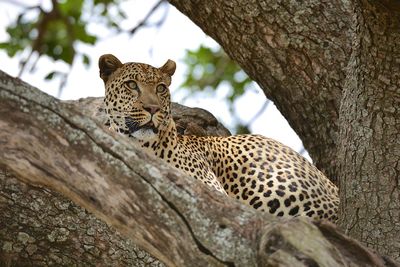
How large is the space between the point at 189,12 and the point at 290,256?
379 cm

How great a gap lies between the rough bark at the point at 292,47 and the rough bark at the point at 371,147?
3.59ft

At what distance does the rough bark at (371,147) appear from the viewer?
5281 millimetres

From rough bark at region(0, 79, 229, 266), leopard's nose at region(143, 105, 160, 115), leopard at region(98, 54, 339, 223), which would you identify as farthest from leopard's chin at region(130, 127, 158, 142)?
rough bark at region(0, 79, 229, 266)

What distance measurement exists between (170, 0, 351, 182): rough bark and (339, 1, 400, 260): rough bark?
1.09 meters

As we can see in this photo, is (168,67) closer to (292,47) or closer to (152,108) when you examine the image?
(152,108)

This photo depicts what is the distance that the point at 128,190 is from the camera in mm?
3852

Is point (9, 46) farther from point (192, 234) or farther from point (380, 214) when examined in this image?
point (192, 234)

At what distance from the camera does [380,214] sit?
18.0 feet

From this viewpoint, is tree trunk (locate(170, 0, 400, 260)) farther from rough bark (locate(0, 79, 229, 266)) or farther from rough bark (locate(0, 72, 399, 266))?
rough bark (locate(0, 72, 399, 266))

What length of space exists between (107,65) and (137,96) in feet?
1.55

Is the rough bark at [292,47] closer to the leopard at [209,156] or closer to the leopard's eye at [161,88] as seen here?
Answer: the leopard at [209,156]

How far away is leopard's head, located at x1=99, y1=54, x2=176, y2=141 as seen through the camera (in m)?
7.83

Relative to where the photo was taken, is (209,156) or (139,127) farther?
(209,156)

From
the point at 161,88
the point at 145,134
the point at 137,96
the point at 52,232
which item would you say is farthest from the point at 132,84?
the point at 52,232
